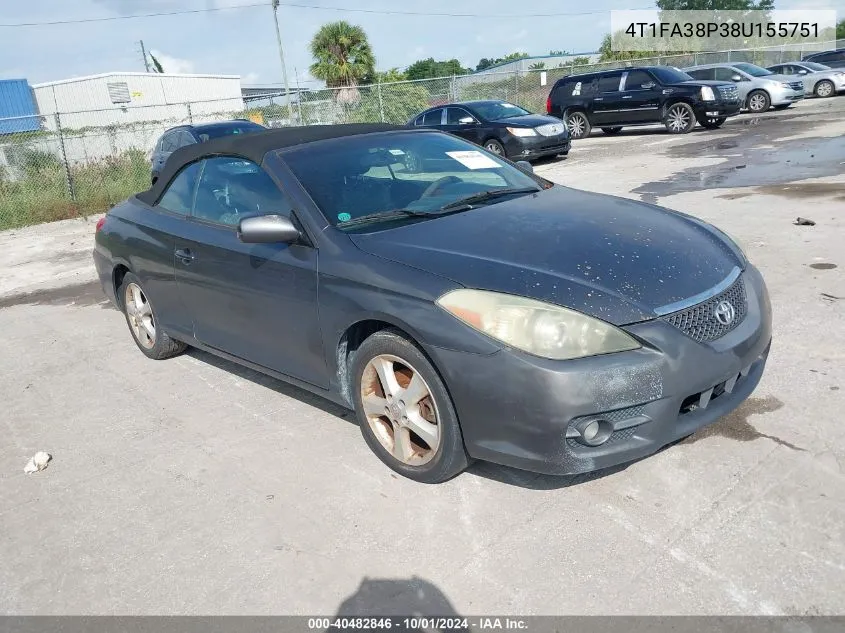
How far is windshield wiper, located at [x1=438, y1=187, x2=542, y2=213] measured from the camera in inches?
149

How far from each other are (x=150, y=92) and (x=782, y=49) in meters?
36.9

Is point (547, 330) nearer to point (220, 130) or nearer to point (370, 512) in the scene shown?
point (370, 512)

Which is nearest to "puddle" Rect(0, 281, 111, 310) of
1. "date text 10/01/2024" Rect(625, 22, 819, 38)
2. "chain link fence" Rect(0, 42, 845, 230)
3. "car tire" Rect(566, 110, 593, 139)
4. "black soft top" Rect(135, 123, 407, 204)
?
"black soft top" Rect(135, 123, 407, 204)

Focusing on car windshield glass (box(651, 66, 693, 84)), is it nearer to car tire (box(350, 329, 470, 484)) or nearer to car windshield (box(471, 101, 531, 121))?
car windshield (box(471, 101, 531, 121))

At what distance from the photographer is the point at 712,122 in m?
18.2

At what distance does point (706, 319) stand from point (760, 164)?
10074 millimetres

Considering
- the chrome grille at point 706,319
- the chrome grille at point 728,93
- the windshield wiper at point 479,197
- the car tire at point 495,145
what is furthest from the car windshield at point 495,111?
the chrome grille at point 706,319

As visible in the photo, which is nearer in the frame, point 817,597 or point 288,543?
point 817,597

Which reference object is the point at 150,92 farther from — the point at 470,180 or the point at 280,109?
the point at 470,180

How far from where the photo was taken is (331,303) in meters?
3.38

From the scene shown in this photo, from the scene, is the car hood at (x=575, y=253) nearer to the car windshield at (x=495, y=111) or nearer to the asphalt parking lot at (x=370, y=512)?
the asphalt parking lot at (x=370, y=512)

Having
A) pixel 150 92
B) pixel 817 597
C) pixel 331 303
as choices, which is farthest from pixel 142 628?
pixel 150 92

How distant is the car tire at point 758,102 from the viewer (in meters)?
21.6

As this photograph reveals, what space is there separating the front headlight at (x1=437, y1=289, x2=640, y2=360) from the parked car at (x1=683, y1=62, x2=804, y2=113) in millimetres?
21236
